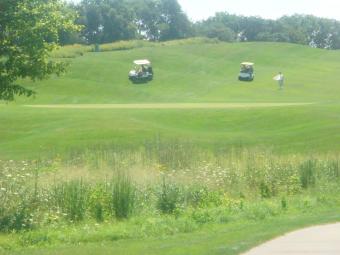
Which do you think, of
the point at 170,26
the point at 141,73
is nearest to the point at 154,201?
the point at 141,73

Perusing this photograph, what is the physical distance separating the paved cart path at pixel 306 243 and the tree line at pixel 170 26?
111523 mm

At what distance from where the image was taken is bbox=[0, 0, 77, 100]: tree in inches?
621

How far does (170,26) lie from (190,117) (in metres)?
123

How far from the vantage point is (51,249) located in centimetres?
1277

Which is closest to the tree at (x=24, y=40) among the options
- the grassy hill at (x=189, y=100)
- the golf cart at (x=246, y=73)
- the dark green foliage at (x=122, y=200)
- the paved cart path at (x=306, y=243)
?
the dark green foliage at (x=122, y=200)

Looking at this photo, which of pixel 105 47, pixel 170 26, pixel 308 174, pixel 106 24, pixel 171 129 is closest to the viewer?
pixel 308 174

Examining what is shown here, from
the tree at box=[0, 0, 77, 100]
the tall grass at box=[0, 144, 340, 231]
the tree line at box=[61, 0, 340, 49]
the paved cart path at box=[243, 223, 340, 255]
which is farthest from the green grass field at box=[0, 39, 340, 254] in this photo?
→ the tree line at box=[61, 0, 340, 49]

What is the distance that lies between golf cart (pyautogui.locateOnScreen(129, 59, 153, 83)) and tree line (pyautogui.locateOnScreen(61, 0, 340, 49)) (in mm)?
34238

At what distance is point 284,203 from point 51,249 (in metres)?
6.49

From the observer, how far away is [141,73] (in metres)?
90.4

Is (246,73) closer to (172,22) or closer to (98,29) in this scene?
(98,29)

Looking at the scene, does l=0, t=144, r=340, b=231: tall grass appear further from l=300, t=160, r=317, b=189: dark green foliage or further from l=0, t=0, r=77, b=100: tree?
l=0, t=0, r=77, b=100: tree

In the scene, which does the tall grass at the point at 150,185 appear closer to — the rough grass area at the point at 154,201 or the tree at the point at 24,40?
the rough grass area at the point at 154,201

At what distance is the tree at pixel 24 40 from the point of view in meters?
15.8
